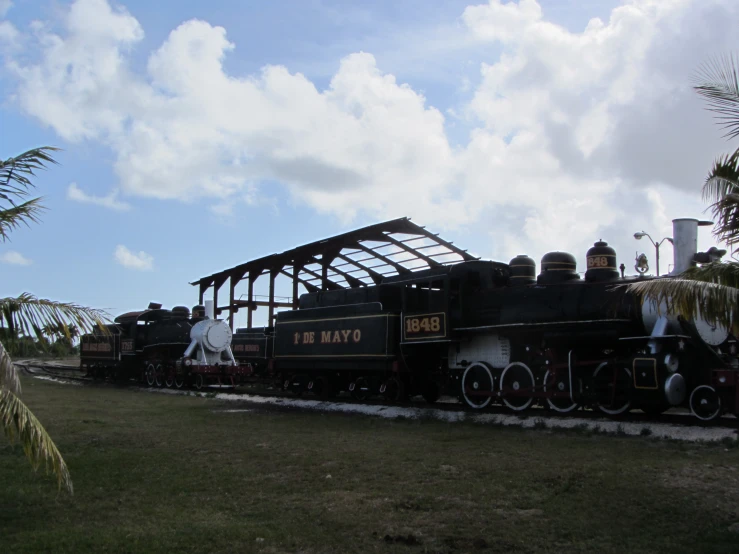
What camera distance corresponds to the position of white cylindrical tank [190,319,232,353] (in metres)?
30.0

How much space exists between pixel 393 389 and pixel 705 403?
895 cm

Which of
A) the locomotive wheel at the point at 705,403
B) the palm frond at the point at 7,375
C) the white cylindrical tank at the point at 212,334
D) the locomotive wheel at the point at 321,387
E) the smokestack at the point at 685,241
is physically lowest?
the locomotive wheel at the point at 321,387

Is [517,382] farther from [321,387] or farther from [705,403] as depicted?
[321,387]

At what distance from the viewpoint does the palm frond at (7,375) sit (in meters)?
5.99

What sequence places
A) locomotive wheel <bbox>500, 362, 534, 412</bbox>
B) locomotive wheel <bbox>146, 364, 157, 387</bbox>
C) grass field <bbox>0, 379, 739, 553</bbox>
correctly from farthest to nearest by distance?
locomotive wheel <bbox>146, 364, 157, 387</bbox> < locomotive wheel <bbox>500, 362, 534, 412</bbox> < grass field <bbox>0, 379, 739, 553</bbox>

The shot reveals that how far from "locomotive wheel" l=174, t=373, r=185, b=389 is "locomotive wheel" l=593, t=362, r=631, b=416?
20.0m

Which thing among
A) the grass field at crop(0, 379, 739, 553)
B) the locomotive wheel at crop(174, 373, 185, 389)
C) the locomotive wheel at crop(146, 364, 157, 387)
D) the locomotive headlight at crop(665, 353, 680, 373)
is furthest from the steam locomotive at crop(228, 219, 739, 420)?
→ the locomotive wheel at crop(146, 364, 157, 387)

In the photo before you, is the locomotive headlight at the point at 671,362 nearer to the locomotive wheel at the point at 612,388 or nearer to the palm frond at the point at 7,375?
the locomotive wheel at the point at 612,388

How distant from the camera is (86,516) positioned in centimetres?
734

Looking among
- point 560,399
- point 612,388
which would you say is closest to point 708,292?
point 612,388

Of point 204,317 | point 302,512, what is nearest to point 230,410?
point 302,512

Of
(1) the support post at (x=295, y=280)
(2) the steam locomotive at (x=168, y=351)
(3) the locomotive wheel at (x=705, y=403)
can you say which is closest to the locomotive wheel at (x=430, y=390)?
(3) the locomotive wheel at (x=705, y=403)

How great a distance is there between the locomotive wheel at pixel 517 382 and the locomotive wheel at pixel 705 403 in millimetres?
3557

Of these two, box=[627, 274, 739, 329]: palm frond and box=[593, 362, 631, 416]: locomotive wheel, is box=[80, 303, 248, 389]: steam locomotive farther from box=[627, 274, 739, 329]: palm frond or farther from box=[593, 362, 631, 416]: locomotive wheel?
box=[627, 274, 739, 329]: palm frond
